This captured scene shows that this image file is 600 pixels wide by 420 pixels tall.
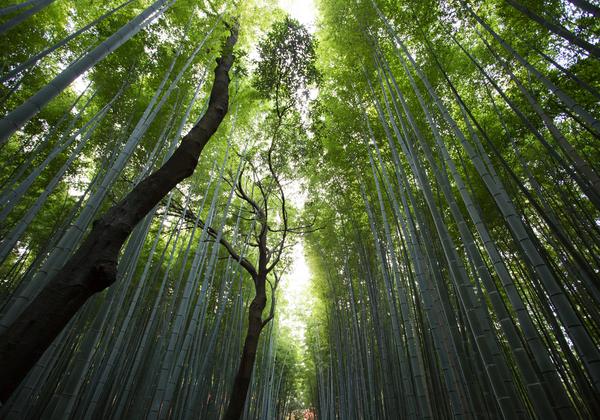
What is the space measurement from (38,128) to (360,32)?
20.3 feet

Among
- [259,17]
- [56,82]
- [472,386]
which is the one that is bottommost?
[472,386]

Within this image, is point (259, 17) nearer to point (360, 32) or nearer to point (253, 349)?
point (360, 32)

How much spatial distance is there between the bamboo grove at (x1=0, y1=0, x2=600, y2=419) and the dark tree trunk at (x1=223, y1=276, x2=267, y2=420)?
29mm

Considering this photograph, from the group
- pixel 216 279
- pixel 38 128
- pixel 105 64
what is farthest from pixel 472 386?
pixel 38 128

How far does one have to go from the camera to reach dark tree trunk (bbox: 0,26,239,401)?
96 cm

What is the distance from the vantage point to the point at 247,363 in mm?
3330

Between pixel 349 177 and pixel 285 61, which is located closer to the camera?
pixel 285 61

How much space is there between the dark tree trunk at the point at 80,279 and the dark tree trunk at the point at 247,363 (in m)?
2.43

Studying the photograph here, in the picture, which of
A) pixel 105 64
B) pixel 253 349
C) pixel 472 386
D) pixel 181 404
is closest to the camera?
pixel 472 386

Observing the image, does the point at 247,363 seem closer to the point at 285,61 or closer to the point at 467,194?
the point at 467,194

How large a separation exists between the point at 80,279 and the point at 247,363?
2.69 m

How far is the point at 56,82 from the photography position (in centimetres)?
130

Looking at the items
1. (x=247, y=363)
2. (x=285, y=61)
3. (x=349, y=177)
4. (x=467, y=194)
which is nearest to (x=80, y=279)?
(x=467, y=194)

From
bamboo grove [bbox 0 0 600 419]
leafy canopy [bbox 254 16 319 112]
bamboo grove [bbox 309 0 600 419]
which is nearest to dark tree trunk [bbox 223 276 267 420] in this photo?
bamboo grove [bbox 0 0 600 419]
